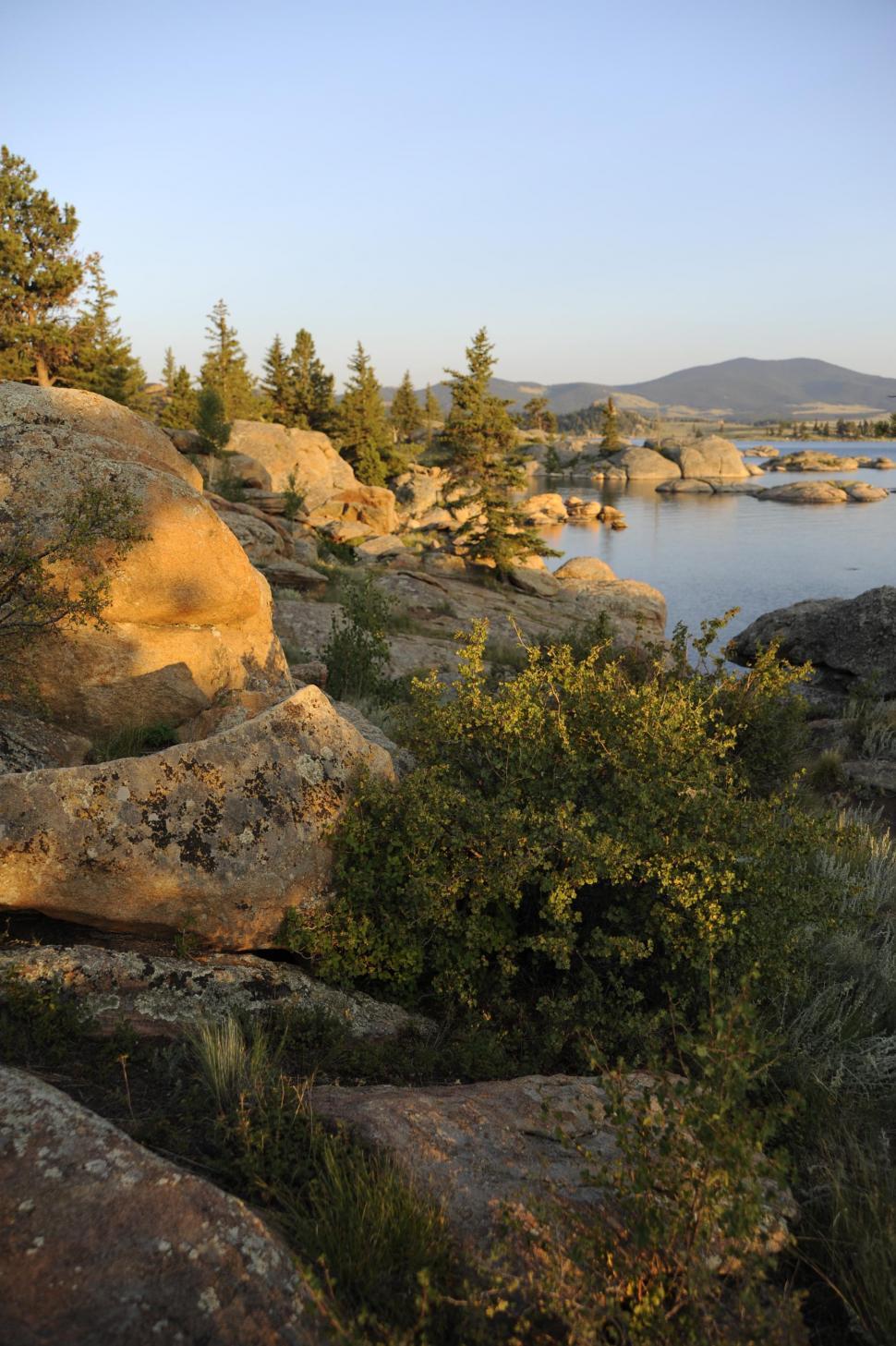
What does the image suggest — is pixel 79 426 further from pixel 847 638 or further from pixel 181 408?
pixel 181 408

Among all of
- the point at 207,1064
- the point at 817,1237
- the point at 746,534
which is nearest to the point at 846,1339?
the point at 817,1237

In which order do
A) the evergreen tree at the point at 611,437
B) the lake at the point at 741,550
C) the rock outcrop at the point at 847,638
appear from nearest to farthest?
1. the rock outcrop at the point at 847,638
2. the lake at the point at 741,550
3. the evergreen tree at the point at 611,437

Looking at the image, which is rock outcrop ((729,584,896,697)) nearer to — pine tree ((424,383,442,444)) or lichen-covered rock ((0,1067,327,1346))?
lichen-covered rock ((0,1067,327,1346))

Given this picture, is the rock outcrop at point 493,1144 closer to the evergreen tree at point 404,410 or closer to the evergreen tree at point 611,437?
the evergreen tree at point 404,410

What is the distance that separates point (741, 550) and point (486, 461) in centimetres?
1819

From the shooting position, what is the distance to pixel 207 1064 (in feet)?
11.8

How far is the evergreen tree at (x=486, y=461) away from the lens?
1361 inches

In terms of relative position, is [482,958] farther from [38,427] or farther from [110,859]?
[38,427]

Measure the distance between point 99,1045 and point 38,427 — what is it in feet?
22.0

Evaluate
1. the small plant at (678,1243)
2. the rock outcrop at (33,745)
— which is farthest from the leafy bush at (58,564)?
the small plant at (678,1243)

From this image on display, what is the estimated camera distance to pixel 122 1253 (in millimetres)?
2484

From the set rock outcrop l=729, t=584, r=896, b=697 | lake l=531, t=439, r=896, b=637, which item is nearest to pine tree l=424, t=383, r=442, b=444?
lake l=531, t=439, r=896, b=637

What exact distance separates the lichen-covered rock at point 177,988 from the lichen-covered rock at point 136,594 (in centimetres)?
327

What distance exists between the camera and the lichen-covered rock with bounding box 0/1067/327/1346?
2.30m
